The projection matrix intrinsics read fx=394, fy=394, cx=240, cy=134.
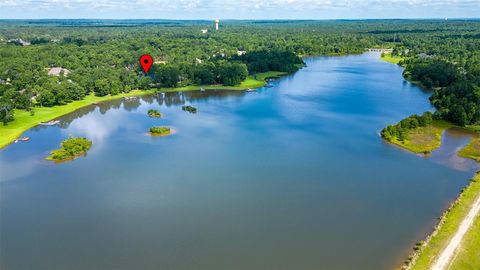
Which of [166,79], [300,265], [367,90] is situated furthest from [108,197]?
[367,90]

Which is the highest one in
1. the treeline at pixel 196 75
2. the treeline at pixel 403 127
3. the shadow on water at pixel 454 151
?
the treeline at pixel 196 75

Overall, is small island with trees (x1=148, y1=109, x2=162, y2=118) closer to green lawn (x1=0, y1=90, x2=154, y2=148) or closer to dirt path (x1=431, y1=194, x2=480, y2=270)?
green lawn (x1=0, y1=90, x2=154, y2=148)

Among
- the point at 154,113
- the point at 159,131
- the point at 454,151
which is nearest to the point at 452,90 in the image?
A: the point at 454,151

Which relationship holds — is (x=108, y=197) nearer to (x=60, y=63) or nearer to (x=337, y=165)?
(x=337, y=165)

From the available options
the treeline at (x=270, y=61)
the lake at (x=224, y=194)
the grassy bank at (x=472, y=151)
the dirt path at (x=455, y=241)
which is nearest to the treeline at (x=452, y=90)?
the grassy bank at (x=472, y=151)

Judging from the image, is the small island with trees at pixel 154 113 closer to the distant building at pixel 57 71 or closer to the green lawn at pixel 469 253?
the distant building at pixel 57 71
